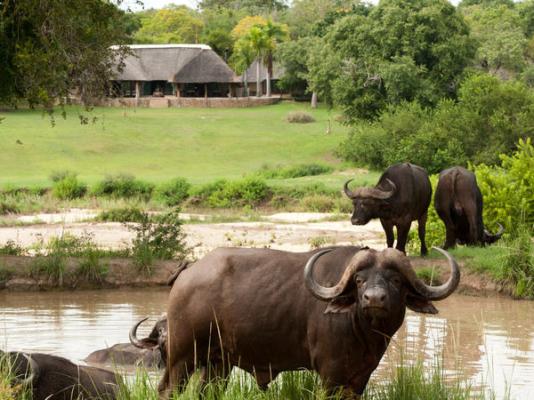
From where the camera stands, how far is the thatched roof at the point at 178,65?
7812 cm

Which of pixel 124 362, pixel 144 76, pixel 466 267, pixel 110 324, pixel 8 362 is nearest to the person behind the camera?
pixel 8 362

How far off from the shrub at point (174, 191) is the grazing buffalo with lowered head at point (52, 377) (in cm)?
2764

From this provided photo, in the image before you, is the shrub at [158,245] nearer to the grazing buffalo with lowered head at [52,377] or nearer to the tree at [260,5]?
the grazing buffalo with lowered head at [52,377]

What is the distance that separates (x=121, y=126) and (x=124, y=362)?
5059cm

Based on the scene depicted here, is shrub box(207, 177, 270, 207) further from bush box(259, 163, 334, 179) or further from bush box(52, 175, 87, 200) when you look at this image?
bush box(259, 163, 334, 179)

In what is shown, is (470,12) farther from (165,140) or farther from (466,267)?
(466,267)

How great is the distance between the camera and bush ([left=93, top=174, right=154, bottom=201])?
1476 inches

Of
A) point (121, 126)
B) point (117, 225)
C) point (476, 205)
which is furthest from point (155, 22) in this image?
point (476, 205)

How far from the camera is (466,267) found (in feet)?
57.8

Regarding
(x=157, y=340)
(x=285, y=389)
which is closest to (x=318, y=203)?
(x=157, y=340)

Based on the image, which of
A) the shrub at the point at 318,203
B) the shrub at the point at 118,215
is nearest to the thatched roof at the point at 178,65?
the shrub at the point at 318,203

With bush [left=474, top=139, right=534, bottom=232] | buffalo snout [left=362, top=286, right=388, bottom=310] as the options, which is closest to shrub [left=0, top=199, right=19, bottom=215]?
bush [left=474, top=139, right=534, bottom=232]

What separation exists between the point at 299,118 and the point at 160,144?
1160 centimetres

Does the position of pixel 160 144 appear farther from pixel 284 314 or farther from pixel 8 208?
pixel 284 314
